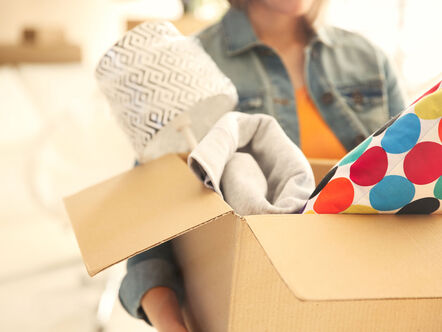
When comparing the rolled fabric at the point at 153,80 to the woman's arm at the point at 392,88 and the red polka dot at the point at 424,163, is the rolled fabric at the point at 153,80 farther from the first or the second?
the woman's arm at the point at 392,88

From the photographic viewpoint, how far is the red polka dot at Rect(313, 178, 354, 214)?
1.16 feet

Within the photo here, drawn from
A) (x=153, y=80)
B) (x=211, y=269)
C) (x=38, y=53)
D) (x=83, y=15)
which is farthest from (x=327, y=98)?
(x=83, y=15)

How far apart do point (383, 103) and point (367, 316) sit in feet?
1.86

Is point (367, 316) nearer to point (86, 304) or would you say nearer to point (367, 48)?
point (367, 48)

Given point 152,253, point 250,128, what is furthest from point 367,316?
point 152,253

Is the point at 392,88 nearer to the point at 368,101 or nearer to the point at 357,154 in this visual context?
the point at 368,101

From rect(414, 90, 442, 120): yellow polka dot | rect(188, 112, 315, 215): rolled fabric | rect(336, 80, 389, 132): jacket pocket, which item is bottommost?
rect(336, 80, 389, 132): jacket pocket

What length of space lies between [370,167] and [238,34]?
0.54 metres

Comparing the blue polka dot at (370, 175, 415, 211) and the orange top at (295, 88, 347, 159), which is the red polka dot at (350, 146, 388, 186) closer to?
the blue polka dot at (370, 175, 415, 211)

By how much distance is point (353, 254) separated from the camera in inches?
12.0

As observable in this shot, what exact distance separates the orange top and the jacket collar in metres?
0.13

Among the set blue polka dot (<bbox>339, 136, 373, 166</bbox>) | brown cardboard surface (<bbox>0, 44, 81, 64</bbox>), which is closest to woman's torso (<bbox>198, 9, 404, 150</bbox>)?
blue polka dot (<bbox>339, 136, 373, 166</bbox>)

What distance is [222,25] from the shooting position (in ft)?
2.78

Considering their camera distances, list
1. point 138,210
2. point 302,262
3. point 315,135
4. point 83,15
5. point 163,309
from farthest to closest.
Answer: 1. point 83,15
2. point 315,135
3. point 163,309
4. point 138,210
5. point 302,262
